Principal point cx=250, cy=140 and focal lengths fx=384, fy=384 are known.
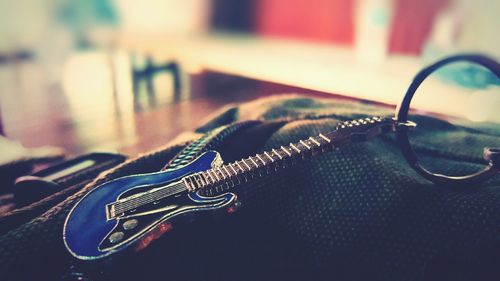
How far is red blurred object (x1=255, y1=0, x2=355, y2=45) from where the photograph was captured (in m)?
4.04

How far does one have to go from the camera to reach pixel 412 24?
11.3 feet

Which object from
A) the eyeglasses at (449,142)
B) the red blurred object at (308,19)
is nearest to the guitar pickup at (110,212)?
the eyeglasses at (449,142)

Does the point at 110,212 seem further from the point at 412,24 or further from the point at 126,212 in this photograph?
the point at 412,24

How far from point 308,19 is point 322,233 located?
408 centimetres

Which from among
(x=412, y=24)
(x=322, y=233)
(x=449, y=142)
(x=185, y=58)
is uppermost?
(x=412, y=24)

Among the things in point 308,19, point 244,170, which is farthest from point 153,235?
point 308,19

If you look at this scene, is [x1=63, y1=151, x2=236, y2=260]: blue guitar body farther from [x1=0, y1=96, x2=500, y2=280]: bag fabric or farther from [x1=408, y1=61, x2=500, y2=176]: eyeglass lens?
[x1=408, y1=61, x2=500, y2=176]: eyeglass lens

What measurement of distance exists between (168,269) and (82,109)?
1.95 meters

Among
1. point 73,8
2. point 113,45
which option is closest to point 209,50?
point 113,45

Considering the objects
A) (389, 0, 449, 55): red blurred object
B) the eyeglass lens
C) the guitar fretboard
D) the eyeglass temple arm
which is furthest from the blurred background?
the guitar fretboard

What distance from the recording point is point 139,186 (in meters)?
0.66

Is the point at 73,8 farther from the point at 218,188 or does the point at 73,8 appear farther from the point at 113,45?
the point at 218,188

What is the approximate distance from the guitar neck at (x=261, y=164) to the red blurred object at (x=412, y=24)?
311cm

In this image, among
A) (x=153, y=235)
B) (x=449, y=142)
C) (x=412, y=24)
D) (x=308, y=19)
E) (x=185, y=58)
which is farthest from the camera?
(x=308, y=19)
